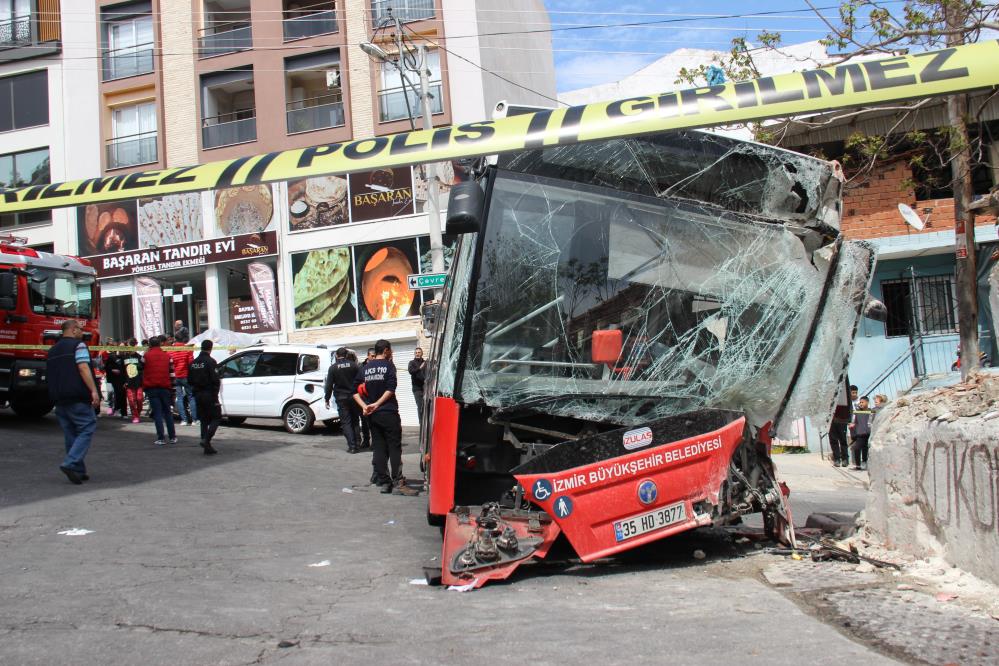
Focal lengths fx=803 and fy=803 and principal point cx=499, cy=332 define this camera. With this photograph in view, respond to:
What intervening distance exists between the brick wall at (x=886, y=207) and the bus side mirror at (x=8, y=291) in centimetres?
1570

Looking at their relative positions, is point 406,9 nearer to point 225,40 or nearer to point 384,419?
point 225,40

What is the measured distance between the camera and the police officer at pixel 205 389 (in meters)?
11.1

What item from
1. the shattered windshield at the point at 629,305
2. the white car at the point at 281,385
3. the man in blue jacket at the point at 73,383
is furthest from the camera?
the white car at the point at 281,385

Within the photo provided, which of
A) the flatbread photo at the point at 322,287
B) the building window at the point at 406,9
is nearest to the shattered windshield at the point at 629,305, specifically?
the flatbread photo at the point at 322,287

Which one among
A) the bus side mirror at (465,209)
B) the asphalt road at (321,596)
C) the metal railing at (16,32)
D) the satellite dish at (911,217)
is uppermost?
the metal railing at (16,32)

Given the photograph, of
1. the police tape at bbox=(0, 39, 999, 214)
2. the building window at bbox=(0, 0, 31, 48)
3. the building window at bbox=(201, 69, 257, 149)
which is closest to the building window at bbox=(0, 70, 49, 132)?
the building window at bbox=(0, 0, 31, 48)

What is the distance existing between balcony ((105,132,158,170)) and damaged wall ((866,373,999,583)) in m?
26.1

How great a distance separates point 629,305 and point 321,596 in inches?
106

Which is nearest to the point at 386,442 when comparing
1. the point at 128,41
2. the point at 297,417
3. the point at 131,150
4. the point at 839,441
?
the point at 297,417

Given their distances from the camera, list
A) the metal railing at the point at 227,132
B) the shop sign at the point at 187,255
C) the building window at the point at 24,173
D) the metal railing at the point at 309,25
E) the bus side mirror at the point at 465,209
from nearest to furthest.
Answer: the bus side mirror at the point at 465,209
the shop sign at the point at 187,255
the metal railing at the point at 309,25
the metal railing at the point at 227,132
the building window at the point at 24,173

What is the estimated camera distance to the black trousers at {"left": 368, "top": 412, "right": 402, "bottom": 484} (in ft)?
28.9

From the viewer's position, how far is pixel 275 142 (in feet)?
83.8

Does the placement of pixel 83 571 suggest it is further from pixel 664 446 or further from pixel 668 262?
pixel 668 262

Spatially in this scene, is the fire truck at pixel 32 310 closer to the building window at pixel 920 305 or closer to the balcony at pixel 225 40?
the balcony at pixel 225 40
